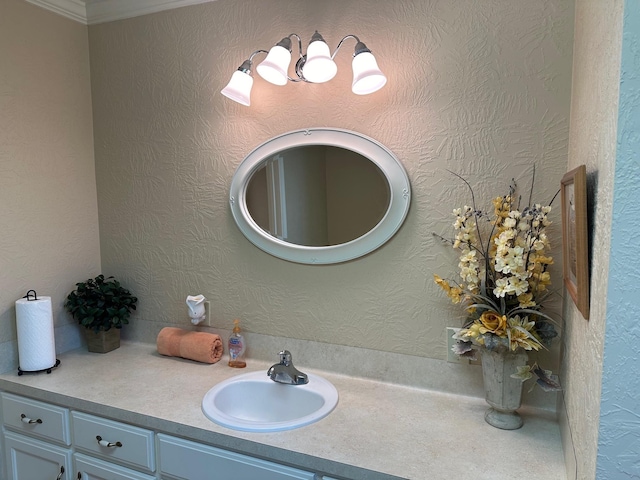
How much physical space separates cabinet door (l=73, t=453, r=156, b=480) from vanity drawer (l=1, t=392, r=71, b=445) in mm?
96

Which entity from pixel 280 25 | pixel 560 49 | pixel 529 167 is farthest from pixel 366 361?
pixel 280 25

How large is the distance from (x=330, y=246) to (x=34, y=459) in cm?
152

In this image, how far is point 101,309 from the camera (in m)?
2.08

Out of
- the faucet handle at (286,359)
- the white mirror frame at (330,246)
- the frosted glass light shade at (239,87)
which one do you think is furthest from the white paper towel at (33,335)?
the frosted glass light shade at (239,87)

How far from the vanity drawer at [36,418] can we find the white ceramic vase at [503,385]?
1.57 metres

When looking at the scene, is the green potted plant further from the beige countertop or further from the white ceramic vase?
the white ceramic vase

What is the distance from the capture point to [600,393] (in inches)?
30.7

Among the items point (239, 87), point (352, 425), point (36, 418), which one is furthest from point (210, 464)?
point (239, 87)

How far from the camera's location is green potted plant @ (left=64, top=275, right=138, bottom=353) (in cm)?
208

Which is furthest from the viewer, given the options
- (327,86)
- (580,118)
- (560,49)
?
(327,86)

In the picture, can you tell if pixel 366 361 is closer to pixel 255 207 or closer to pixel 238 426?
pixel 238 426

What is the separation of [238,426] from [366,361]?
58cm

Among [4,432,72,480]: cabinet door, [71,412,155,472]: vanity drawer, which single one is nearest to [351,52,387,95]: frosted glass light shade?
[71,412,155,472]: vanity drawer

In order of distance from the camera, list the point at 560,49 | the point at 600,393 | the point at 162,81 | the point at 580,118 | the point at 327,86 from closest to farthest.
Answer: the point at 600,393, the point at 580,118, the point at 560,49, the point at 327,86, the point at 162,81
